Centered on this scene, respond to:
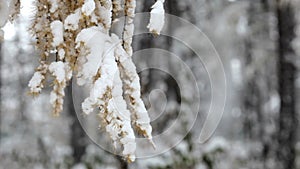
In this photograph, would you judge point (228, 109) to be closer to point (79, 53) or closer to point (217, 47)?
point (217, 47)

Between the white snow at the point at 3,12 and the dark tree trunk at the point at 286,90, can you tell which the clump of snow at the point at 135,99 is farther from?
the dark tree trunk at the point at 286,90

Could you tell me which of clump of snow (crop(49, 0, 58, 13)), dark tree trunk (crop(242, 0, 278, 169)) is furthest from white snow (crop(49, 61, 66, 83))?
dark tree trunk (crop(242, 0, 278, 169))

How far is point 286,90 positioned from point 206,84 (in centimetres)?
430

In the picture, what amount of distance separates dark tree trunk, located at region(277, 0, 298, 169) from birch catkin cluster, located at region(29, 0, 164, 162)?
3691mm

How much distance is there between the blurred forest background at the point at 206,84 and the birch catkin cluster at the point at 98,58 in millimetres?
82

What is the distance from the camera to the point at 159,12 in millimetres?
833

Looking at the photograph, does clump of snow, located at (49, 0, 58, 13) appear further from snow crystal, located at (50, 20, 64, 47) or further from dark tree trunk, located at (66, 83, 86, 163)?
dark tree trunk, located at (66, 83, 86, 163)

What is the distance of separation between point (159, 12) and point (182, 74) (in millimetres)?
4204

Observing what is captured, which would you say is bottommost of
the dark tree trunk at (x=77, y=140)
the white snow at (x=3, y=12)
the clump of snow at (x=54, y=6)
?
the dark tree trunk at (x=77, y=140)

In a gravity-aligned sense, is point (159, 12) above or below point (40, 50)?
above

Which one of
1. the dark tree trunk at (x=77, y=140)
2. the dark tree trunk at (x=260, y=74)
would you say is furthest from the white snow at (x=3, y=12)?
the dark tree trunk at (x=77, y=140)

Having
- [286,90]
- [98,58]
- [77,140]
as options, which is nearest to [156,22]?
[98,58]

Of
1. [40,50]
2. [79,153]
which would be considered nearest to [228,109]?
[79,153]

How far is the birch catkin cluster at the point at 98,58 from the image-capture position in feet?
2.63
